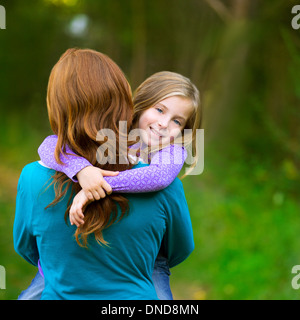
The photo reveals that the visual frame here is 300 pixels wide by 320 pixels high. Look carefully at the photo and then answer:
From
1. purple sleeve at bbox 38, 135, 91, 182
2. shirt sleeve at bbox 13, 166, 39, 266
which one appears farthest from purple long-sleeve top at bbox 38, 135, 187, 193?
shirt sleeve at bbox 13, 166, 39, 266

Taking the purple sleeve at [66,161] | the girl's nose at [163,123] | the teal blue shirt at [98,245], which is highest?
the girl's nose at [163,123]

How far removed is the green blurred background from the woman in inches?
120

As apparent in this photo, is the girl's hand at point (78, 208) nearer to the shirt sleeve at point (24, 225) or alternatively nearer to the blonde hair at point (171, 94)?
the shirt sleeve at point (24, 225)

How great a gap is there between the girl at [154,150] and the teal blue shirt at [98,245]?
8cm

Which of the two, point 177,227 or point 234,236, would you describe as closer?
point 177,227

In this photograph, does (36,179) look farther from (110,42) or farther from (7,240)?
(110,42)

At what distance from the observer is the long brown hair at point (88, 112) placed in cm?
181

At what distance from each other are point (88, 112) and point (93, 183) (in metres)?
0.26

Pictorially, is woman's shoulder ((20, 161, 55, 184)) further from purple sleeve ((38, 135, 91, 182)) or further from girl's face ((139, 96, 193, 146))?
girl's face ((139, 96, 193, 146))

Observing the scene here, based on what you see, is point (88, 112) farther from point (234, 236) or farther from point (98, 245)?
point (234, 236)

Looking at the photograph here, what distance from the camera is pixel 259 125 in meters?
8.52

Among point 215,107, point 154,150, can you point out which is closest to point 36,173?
point 154,150

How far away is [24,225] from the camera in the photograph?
2014mm

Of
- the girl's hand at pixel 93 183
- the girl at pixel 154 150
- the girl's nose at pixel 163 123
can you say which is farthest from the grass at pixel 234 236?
the girl's hand at pixel 93 183
